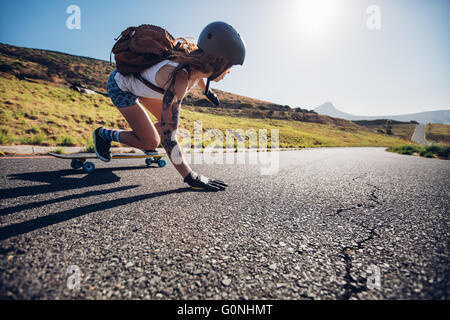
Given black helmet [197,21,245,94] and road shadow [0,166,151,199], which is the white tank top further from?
road shadow [0,166,151,199]

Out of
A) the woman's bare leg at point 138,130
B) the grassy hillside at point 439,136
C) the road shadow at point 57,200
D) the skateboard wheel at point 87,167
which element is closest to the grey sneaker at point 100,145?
the skateboard wheel at point 87,167

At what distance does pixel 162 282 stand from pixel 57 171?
2.71 m

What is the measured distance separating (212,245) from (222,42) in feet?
6.29

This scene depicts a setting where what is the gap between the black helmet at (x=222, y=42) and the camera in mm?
1958

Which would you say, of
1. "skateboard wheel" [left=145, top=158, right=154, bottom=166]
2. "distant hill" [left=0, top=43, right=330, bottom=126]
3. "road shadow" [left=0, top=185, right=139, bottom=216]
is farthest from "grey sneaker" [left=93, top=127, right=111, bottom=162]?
"distant hill" [left=0, top=43, right=330, bottom=126]

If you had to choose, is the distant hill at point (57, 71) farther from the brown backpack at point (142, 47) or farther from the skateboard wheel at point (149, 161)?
the brown backpack at point (142, 47)

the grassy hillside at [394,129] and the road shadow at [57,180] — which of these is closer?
the road shadow at [57,180]

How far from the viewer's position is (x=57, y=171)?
8.39ft

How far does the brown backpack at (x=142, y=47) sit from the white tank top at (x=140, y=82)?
53mm

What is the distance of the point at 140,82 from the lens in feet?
7.15

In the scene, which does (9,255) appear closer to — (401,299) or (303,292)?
(303,292)

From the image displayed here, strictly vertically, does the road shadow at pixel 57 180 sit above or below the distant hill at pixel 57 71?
below

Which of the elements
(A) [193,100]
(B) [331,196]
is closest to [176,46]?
(B) [331,196]

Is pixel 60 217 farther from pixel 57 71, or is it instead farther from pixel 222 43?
pixel 57 71
